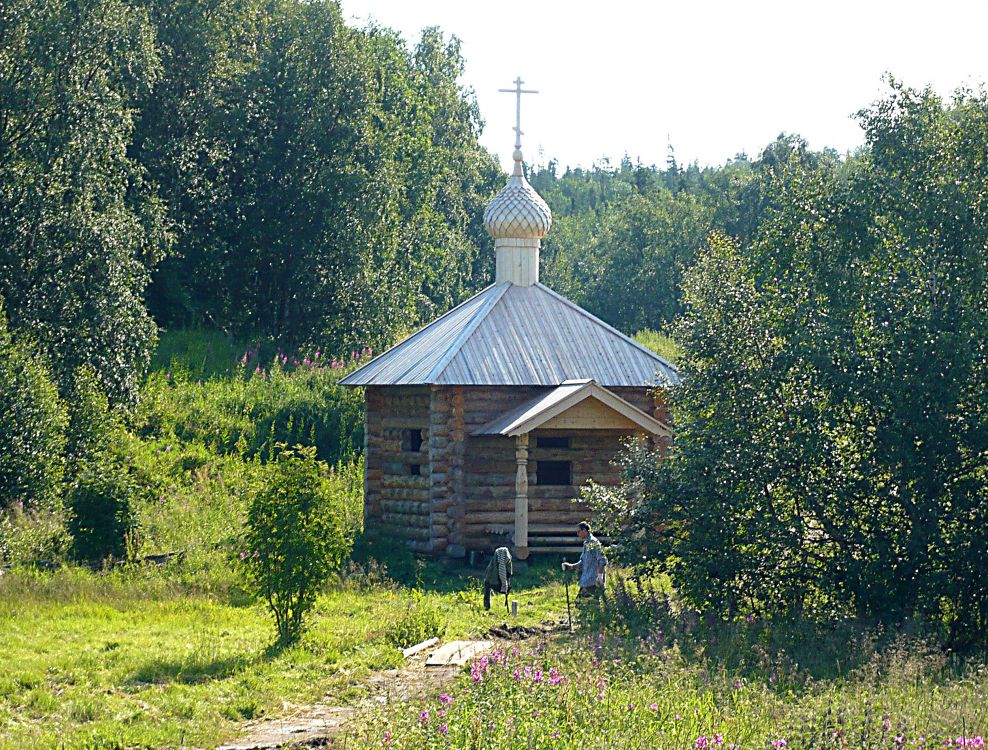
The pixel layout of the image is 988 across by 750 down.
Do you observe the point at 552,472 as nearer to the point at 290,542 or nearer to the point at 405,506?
the point at 405,506

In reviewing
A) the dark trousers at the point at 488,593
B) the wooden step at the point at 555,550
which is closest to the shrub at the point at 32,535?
the dark trousers at the point at 488,593

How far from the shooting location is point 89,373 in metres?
22.1

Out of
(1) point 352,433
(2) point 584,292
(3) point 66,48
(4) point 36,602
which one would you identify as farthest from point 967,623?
A: (2) point 584,292

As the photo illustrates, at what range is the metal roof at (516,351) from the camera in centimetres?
2178

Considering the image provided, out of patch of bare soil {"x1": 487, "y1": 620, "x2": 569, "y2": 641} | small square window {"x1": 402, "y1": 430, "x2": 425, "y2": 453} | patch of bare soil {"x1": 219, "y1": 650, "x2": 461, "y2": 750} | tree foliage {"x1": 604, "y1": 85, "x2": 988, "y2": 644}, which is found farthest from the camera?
small square window {"x1": 402, "y1": 430, "x2": 425, "y2": 453}

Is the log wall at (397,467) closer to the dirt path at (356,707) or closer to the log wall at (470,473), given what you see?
the log wall at (470,473)

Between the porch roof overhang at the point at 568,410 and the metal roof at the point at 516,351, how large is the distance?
0.59m

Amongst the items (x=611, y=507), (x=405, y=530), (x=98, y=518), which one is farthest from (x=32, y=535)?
(x=611, y=507)

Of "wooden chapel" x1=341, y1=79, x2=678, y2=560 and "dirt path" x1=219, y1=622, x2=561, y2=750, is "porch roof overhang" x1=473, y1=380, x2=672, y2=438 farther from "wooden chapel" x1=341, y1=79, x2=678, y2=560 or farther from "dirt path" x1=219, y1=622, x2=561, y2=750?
"dirt path" x1=219, y1=622, x2=561, y2=750

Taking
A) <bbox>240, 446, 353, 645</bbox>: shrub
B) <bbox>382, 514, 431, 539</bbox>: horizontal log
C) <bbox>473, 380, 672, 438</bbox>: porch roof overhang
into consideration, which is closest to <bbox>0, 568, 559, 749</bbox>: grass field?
<bbox>240, 446, 353, 645</bbox>: shrub

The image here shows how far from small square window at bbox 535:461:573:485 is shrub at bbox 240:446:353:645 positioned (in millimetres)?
8375

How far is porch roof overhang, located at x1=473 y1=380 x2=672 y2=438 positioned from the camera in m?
20.5

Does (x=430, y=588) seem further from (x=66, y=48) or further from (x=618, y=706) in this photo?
(x=66, y=48)

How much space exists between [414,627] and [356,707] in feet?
11.0
